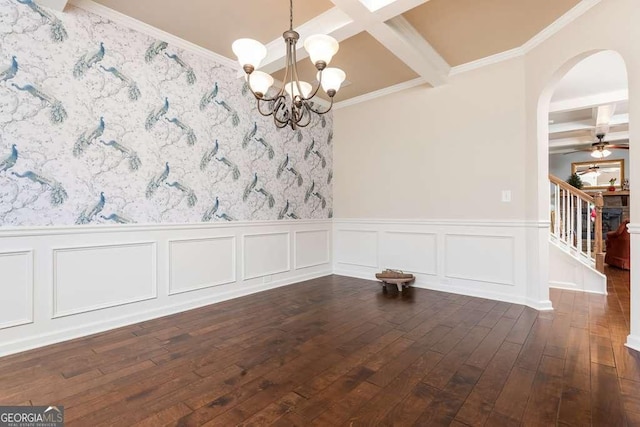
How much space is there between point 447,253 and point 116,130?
145 inches

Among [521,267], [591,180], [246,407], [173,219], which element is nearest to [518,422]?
[246,407]

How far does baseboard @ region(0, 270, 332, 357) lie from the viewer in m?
2.23

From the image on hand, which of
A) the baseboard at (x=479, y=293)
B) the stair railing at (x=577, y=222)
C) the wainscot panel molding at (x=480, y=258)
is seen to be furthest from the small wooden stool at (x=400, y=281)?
the stair railing at (x=577, y=222)

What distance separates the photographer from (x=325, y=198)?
4801 millimetres

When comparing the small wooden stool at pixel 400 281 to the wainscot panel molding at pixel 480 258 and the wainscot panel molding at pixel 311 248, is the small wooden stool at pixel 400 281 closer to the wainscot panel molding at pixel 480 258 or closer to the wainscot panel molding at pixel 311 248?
the wainscot panel molding at pixel 480 258

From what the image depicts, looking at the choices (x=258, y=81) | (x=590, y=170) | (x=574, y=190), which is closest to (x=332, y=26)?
(x=258, y=81)

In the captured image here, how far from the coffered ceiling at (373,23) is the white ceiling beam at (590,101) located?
218cm

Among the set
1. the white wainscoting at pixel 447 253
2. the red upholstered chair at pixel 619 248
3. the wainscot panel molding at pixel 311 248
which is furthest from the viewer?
the red upholstered chair at pixel 619 248

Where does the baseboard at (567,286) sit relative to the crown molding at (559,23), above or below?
below

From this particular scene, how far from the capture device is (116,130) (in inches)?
105

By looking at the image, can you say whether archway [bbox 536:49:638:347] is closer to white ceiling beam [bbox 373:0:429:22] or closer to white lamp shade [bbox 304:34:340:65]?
white ceiling beam [bbox 373:0:429:22]

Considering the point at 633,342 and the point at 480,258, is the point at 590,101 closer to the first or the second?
the point at 480,258

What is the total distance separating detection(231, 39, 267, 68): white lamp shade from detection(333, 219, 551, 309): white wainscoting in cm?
284

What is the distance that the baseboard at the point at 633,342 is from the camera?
218cm
